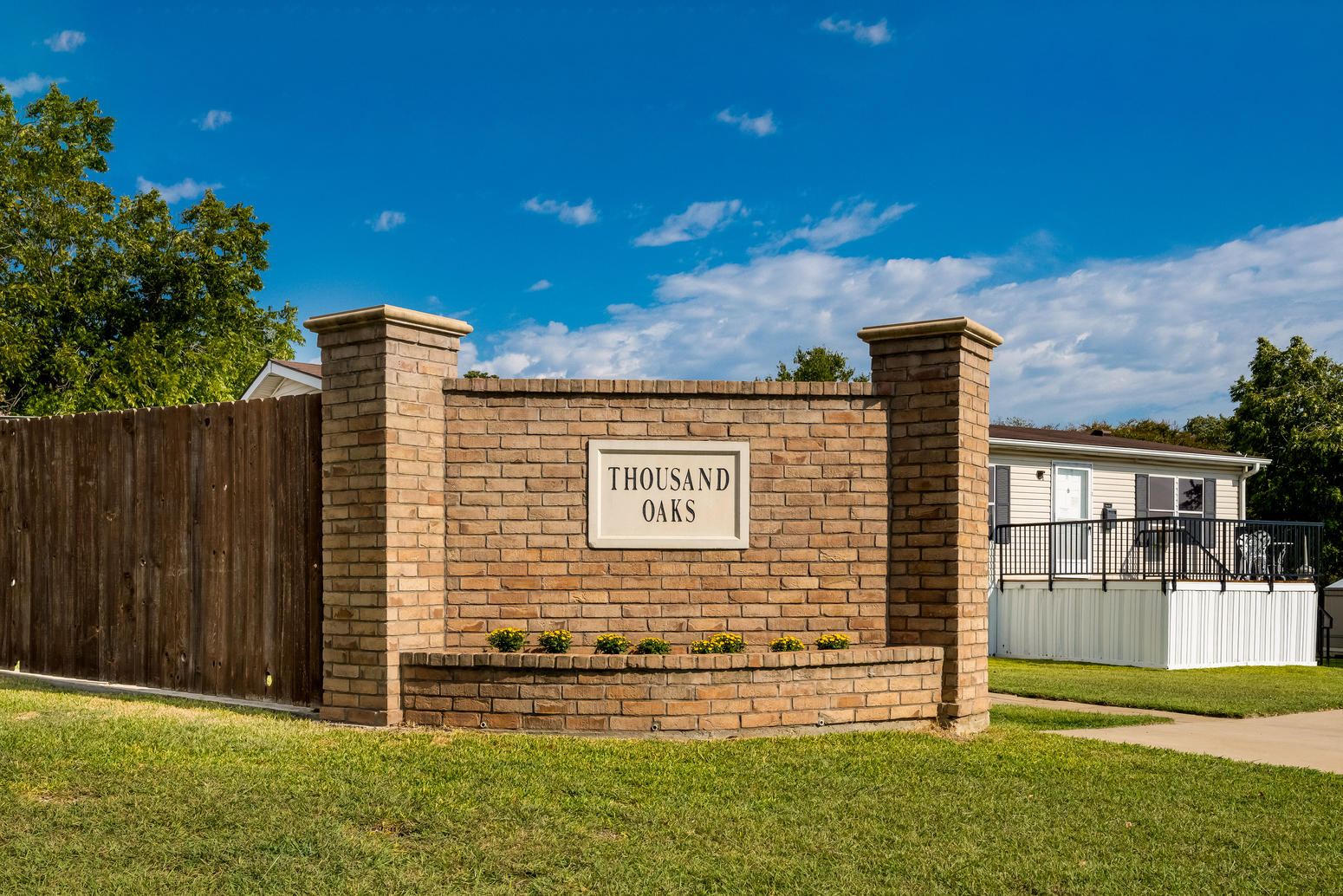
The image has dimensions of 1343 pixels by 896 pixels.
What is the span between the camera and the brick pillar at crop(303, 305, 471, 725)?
7.07 meters

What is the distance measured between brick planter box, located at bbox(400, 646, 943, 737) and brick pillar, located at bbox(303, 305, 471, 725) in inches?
11.1

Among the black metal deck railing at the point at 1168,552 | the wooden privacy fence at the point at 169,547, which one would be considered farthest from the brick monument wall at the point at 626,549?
the black metal deck railing at the point at 1168,552

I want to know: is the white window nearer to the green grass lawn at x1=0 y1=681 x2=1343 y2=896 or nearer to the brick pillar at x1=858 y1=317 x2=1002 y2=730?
the brick pillar at x1=858 y1=317 x2=1002 y2=730

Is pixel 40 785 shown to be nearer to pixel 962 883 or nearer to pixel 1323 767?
pixel 962 883

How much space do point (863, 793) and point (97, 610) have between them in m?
6.74

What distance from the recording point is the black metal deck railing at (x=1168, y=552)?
54.5ft

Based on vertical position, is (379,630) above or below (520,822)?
above

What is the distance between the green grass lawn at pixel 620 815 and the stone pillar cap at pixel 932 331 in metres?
2.77

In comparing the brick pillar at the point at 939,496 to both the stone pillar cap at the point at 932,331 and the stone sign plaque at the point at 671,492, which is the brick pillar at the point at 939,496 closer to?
the stone pillar cap at the point at 932,331

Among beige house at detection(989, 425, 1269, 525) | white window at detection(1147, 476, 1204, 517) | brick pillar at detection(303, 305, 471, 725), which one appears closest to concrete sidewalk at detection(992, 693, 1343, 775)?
brick pillar at detection(303, 305, 471, 725)

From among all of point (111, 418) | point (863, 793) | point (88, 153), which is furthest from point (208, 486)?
point (88, 153)

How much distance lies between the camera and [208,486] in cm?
812


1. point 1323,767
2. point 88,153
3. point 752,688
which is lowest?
point 1323,767

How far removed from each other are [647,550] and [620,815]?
8.62ft
